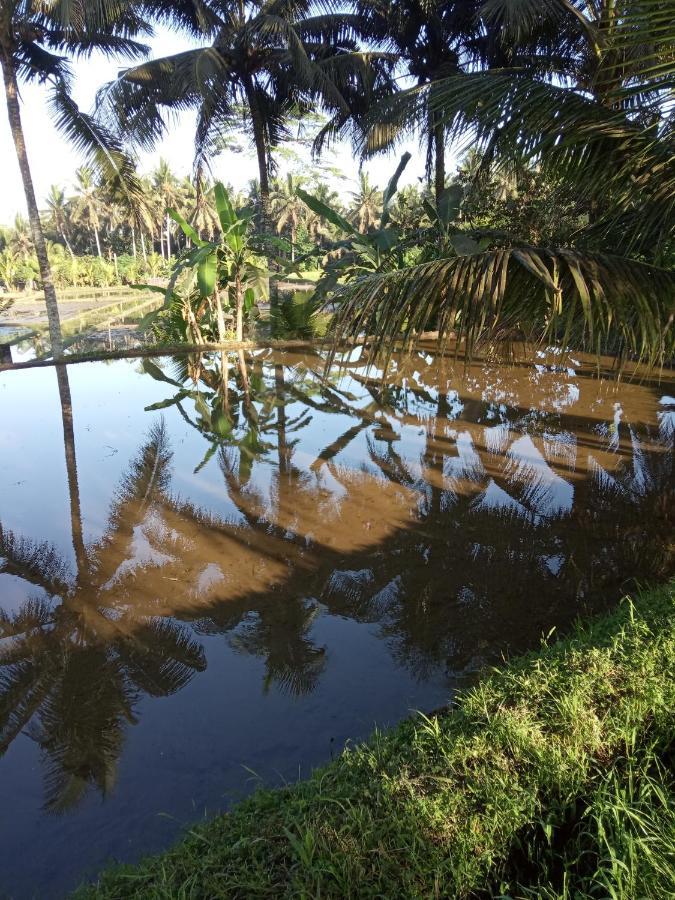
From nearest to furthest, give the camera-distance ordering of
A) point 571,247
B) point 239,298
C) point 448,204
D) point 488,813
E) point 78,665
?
point 488,813
point 78,665
point 571,247
point 448,204
point 239,298

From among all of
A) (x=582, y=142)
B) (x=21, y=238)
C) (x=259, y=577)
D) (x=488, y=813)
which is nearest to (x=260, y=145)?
(x=582, y=142)

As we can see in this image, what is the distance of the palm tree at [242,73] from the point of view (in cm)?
1340

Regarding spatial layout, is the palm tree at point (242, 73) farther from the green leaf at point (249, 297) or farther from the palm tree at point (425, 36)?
the green leaf at point (249, 297)

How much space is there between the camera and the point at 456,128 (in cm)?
481

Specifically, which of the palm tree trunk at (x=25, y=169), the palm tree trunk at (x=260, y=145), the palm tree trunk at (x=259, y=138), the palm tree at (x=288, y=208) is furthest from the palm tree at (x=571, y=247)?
the palm tree at (x=288, y=208)

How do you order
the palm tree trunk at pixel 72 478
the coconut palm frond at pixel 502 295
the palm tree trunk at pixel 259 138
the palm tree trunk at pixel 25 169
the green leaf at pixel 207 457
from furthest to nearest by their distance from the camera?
the palm tree trunk at pixel 259 138
the palm tree trunk at pixel 25 169
the green leaf at pixel 207 457
the palm tree trunk at pixel 72 478
the coconut palm frond at pixel 502 295

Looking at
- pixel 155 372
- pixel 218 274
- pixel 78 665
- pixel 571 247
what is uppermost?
pixel 571 247

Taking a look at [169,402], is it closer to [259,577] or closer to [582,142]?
[259,577]

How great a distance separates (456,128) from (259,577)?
12.8ft

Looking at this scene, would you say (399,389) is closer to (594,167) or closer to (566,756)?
(594,167)

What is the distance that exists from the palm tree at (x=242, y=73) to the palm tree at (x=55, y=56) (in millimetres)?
1155

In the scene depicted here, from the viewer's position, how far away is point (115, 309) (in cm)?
2728

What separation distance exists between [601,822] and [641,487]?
4928 millimetres

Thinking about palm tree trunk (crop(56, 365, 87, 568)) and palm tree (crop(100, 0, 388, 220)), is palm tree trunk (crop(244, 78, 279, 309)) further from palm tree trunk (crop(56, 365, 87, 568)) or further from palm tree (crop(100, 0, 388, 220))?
palm tree trunk (crop(56, 365, 87, 568))
